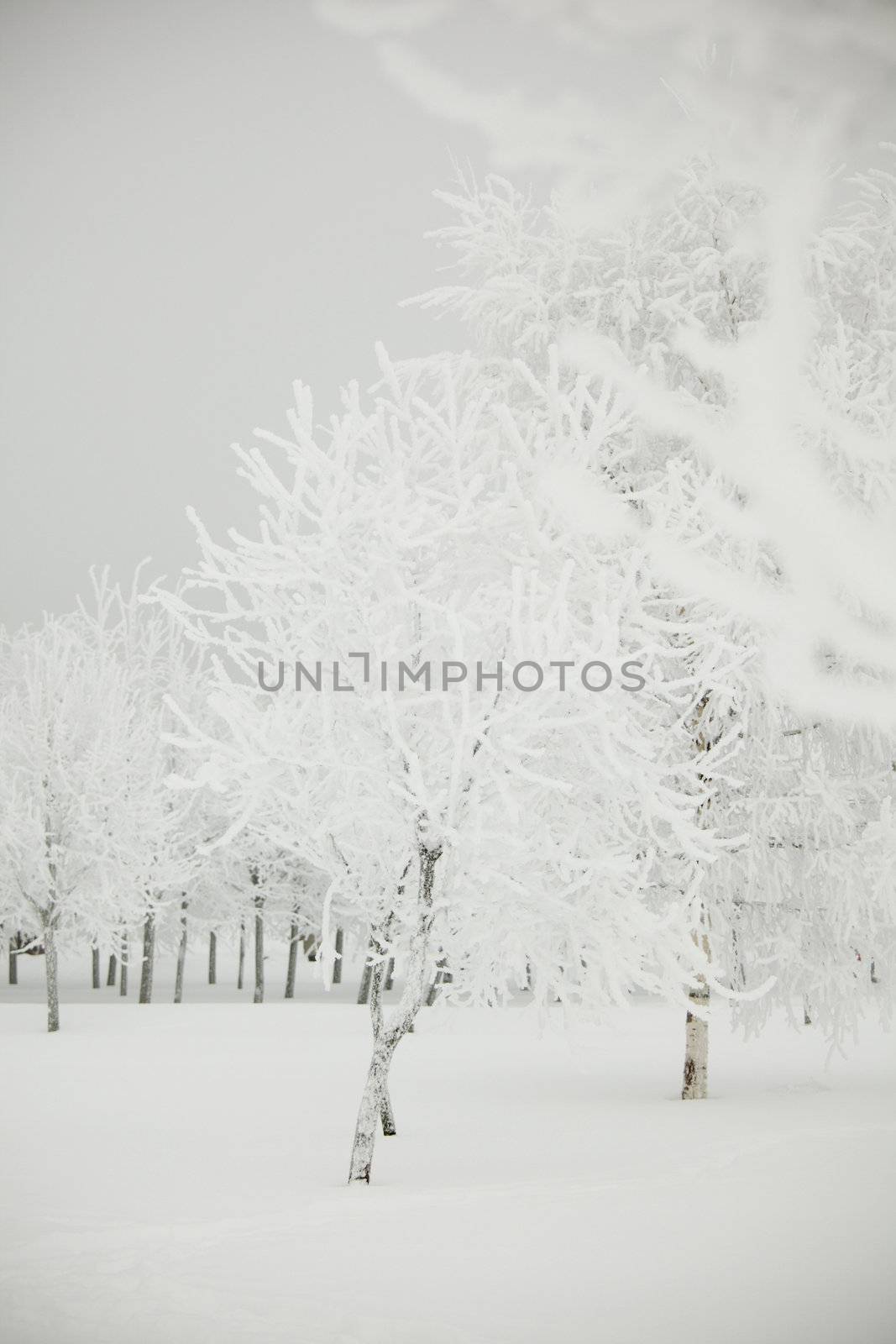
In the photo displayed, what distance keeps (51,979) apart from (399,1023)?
1466 cm

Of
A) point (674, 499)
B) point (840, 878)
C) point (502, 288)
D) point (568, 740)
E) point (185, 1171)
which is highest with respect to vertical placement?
point (502, 288)

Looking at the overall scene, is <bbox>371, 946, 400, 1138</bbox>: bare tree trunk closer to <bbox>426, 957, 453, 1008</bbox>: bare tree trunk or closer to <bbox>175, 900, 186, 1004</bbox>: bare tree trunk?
<bbox>426, 957, 453, 1008</bbox>: bare tree trunk

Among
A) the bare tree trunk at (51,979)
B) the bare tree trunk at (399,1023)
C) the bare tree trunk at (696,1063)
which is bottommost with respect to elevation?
the bare tree trunk at (51,979)

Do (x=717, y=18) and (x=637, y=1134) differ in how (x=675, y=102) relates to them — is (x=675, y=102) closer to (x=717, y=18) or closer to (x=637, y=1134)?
(x=717, y=18)

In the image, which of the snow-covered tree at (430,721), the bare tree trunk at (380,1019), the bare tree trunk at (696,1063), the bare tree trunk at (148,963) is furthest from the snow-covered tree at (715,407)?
the bare tree trunk at (148,963)

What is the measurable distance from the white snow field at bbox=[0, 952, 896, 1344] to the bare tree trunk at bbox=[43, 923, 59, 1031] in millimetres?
6413

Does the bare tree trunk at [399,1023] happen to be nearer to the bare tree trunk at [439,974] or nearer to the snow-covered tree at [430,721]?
the snow-covered tree at [430,721]

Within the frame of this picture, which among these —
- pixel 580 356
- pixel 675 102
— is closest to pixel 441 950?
pixel 580 356

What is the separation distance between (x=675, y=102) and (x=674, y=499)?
5.54 metres

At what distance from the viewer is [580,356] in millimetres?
9891

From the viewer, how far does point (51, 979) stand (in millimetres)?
19125

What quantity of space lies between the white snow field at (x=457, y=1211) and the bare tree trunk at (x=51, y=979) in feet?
21.0

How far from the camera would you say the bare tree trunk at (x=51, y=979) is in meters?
19.0

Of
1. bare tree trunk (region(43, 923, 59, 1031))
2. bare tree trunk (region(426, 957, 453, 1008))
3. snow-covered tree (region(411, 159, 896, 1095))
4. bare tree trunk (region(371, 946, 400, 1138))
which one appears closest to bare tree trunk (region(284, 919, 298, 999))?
bare tree trunk (region(426, 957, 453, 1008))
